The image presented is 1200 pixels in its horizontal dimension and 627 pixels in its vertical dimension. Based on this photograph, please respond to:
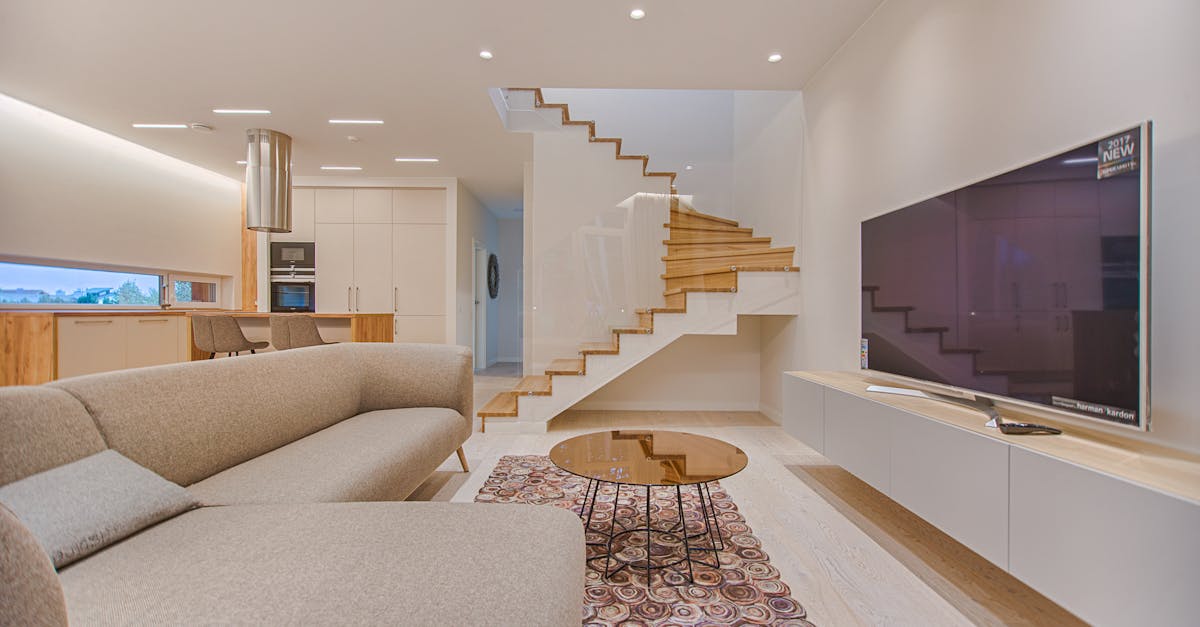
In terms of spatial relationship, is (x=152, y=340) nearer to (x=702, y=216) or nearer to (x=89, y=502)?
(x=89, y=502)

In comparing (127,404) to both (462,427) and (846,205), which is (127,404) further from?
(846,205)

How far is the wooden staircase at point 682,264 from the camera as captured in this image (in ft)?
12.9

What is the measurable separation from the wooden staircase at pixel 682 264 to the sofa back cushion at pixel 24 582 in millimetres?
3326

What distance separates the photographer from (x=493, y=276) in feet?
28.7

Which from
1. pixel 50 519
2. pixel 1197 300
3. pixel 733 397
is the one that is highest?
pixel 1197 300

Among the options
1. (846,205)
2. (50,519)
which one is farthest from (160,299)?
(846,205)

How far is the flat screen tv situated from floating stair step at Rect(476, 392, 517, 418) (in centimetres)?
268

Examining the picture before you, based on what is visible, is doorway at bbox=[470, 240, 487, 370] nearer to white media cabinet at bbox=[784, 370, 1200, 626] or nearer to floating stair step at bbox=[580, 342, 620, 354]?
floating stair step at bbox=[580, 342, 620, 354]

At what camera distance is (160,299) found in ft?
18.3

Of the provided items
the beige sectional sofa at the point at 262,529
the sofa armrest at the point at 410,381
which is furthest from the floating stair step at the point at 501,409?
the beige sectional sofa at the point at 262,529

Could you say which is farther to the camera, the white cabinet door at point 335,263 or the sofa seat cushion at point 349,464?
the white cabinet door at point 335,263

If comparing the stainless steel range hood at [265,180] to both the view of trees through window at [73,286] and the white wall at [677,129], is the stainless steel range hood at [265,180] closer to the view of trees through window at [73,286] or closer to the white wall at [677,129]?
the view of trees through window at [73,286]

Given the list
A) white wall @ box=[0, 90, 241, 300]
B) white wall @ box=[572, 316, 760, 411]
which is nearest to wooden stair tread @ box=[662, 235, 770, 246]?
white wall @ box=[572, 316, 760, 411]

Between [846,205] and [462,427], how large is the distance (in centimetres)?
261
